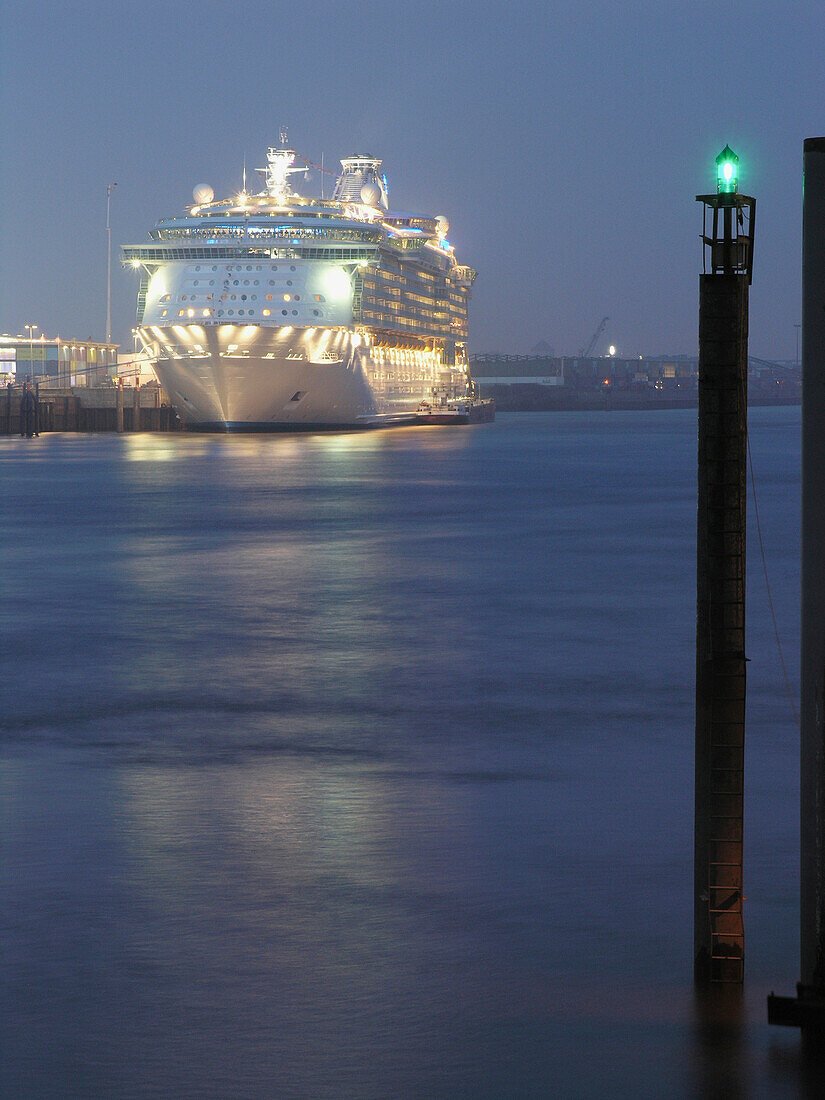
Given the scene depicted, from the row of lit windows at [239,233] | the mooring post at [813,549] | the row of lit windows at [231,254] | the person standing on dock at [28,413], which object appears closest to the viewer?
the mooring post at [813,549]

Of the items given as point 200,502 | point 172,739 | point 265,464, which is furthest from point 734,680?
point 265,464

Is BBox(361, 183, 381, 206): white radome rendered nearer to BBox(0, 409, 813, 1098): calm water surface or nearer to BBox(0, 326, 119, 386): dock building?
BBox(0, 326, 119, 386): dock building

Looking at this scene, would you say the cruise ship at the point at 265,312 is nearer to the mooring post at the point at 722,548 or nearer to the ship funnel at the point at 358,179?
the ship funnel at the point at 358,179

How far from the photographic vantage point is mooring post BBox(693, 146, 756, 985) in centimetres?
573

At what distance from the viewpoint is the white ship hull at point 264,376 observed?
6956 centimetres

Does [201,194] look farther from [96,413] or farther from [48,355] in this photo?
[48,355]

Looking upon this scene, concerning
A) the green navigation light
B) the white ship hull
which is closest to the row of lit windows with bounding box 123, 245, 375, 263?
the white ship hull

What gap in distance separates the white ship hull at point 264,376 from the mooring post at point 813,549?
Answer: 65.0 metres

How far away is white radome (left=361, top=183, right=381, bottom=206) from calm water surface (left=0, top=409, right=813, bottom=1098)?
87.5 metres

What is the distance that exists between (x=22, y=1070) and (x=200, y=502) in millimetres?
28289

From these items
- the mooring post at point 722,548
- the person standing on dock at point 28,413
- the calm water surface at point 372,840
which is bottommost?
the calm water surface at point 372,840

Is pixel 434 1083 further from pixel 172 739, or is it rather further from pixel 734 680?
pixel 172 739

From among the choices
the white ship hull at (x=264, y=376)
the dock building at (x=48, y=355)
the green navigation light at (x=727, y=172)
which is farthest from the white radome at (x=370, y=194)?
the green navigation light at (x=727, y=172)

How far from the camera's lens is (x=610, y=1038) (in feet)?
18.7
